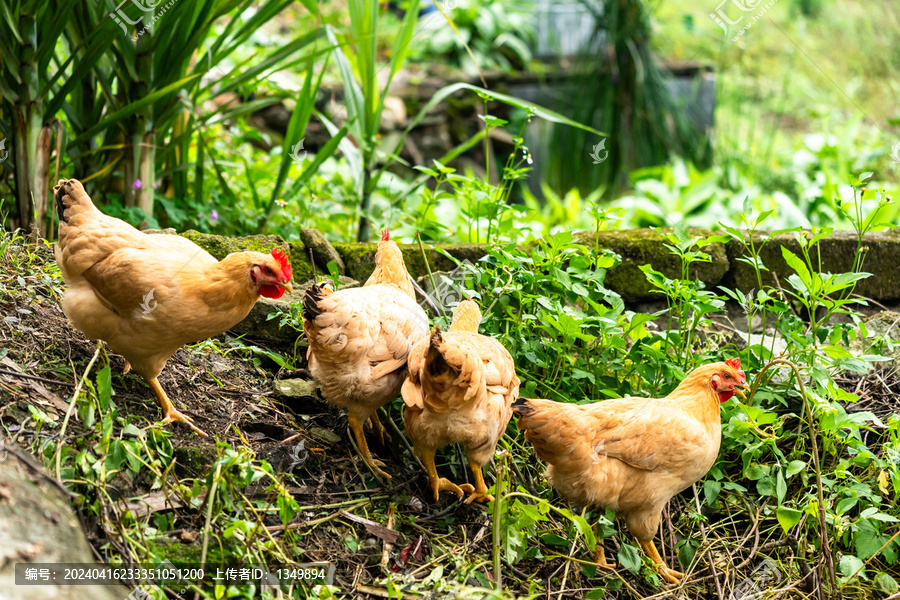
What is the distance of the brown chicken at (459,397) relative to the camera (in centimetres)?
229

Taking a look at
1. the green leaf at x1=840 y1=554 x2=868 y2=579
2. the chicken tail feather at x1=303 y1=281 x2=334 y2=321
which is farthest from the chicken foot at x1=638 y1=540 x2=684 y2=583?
the chicken tail feather at x1=303 y1=281 x2=334 y2=321

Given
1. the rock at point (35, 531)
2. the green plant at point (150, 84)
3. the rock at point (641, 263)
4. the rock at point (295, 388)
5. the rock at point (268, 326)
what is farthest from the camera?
the rock at point (641, 263)

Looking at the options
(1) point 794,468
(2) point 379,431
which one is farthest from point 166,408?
(1) point 794,468

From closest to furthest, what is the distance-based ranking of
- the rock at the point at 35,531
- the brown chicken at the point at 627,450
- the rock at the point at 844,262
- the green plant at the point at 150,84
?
the rock at the point at 35,531 → the brown chicken at the point at 627,450 → the green plant at the point at 150,84 → the rock at the point at 844,262

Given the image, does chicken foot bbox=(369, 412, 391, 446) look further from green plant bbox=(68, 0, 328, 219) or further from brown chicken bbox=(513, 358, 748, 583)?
green plant bbox=(68, 0, 328, 219)

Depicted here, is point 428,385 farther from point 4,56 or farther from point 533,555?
point 4,56

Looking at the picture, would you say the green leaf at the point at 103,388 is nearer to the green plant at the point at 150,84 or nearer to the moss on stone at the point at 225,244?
the moss on stone at the point at 225,244

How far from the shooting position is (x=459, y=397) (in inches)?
92.1

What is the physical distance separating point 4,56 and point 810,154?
25.0ft

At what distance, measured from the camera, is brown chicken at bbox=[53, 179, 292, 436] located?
2.22 meters

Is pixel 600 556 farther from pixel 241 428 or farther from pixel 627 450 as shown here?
pixel 241 428

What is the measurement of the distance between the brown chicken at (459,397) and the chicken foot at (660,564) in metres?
0.61

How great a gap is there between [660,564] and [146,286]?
2.03 meters

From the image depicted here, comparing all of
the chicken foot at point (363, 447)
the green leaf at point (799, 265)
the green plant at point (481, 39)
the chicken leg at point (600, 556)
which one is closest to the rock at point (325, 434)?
the chicken foot at point (363, 447)
